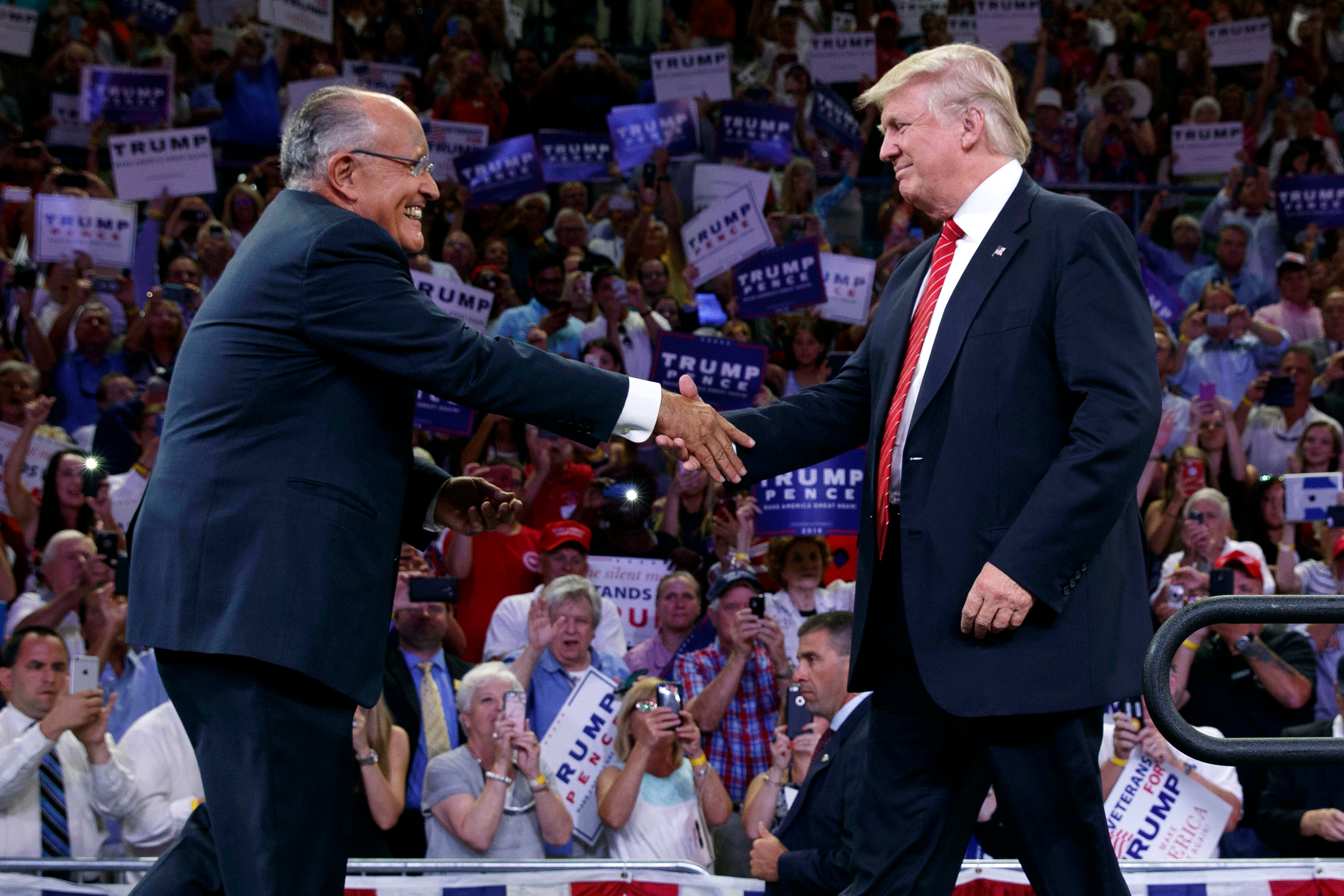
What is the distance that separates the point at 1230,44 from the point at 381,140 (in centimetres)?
1063

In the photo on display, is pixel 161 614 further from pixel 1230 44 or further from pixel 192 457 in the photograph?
pixel 1230 44

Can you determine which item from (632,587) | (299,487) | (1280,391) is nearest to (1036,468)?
(299,487)

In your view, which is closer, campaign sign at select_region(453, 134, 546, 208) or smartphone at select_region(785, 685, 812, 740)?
smartphone at select_region(785, 685, 812, 740)

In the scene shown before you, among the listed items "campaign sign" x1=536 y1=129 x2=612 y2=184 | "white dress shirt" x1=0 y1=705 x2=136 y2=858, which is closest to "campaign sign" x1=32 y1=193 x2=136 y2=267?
"campaign sign" x1=536 y1=129 x2=612 y2=184

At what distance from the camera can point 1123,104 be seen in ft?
36.5

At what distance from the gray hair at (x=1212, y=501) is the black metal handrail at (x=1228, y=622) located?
4713mm

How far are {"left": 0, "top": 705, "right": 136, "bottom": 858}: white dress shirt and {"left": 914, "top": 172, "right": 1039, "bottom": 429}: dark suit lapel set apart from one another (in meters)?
3.46

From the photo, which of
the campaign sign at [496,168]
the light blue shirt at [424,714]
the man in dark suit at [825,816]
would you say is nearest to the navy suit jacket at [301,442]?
the man in dark suit at [825,816]

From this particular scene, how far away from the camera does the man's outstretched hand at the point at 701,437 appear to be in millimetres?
2896

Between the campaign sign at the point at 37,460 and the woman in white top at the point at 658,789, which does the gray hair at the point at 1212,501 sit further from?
the campaign sign at the point at 37,460

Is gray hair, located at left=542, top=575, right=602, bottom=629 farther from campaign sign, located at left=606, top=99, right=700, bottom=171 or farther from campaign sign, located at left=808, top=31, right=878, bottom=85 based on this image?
campaign sign, located at left=808, top=31, right=878, bottom=85

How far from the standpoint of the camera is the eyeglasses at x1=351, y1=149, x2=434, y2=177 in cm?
268

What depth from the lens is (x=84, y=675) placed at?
471 cm

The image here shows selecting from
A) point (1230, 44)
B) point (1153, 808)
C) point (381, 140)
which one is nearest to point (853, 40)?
point (1230, 44)
